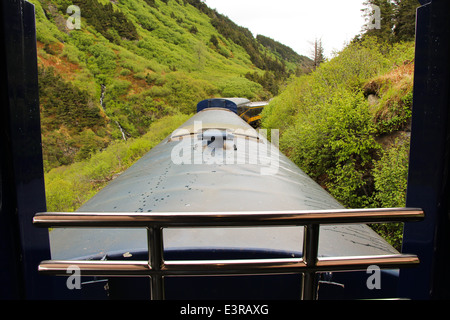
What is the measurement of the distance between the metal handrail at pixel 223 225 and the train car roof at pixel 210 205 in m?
0.38

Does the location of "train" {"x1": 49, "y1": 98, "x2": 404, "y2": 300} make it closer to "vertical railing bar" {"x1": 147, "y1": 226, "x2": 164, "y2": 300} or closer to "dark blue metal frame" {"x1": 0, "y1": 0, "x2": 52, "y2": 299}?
→ "dark blue metal frame" {"x1": 0, "y1": 0, "x2": 52, "y2": 299}

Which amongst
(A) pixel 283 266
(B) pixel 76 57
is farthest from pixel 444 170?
(B) pixel 76 57

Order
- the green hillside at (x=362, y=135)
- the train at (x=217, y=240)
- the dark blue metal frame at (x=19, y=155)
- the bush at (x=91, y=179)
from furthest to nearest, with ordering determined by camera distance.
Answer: the bush at (x=91, y=179) → the green hillside at (x=362, y=135) → the train at (x=217, y=240) → the dark blue metal frame at (x=19, y=155)

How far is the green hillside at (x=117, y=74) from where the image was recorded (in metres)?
32.8

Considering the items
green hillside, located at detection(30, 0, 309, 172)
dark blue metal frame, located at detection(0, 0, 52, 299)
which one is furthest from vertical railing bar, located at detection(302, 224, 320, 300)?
green hillside, located at detection(30, 0, 309, 172)

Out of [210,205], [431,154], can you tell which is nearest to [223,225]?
[431,154]

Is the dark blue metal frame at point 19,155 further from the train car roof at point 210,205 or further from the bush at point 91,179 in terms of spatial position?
the bush at point 91,179

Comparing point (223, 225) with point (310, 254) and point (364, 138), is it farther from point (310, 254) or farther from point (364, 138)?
point (364, 138)

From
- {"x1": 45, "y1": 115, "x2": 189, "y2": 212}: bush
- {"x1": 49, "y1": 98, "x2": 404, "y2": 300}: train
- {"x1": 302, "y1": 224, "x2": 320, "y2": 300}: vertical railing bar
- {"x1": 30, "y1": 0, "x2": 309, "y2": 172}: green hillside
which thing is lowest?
{"x1": 45, "y1": 115, "x2": 189, "y2": 212}: bush

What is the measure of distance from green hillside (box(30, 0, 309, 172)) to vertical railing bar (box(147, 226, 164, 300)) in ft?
74.7

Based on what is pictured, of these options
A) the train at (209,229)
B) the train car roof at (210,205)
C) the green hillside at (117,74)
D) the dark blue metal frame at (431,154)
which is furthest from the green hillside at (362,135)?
Answer: the green hillside at (117,74)

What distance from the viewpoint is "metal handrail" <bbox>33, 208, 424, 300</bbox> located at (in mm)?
762

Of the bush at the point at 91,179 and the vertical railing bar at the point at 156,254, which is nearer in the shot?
the vertical railing bar at the point at 156,254
